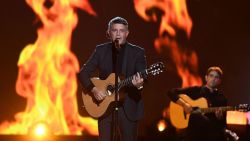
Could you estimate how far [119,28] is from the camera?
3.83 m

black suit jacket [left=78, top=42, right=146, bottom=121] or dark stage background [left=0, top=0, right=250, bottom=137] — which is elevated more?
dark stage background [left=0, top=0, right=250, bottom=137]

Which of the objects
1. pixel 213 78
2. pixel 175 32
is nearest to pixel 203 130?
pixel 213 78

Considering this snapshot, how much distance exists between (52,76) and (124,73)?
156 inches

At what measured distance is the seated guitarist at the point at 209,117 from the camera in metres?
6.31

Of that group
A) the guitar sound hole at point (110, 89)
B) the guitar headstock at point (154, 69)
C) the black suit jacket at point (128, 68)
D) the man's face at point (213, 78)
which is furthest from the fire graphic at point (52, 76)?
the guitar headstock at point (154, 69)

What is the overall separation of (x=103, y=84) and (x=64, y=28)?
384 centimetres

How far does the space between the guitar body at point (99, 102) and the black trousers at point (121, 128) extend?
95 millimetres

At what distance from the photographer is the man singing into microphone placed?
376 cm

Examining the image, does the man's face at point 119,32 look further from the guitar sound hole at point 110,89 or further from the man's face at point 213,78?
the man's face at point 213,78

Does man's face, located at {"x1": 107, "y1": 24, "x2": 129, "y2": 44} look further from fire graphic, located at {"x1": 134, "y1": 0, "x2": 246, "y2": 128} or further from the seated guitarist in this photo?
fire graphic, located at {"x1": 134, "y1": 0, "x2": 246, "y2": 128}

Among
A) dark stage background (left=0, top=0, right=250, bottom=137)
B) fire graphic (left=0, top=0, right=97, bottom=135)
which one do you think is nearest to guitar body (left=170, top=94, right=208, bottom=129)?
dark stage background (left=0, top=0, right=250, bottom=137)

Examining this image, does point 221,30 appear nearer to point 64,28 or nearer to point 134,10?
point 134,10

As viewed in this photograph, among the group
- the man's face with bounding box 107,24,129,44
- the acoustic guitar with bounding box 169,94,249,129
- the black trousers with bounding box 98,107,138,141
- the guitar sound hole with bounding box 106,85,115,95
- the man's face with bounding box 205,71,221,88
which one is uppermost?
the man's face with bounding box 205,71,221,88

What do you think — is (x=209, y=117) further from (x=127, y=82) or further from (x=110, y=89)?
(x=127, y=82)
